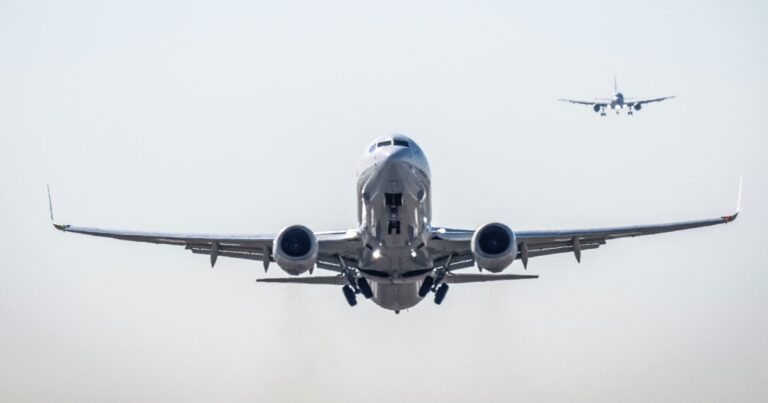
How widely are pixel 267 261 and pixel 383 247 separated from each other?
4557 millimetres

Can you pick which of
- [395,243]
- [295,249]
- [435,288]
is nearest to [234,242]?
[295,249]

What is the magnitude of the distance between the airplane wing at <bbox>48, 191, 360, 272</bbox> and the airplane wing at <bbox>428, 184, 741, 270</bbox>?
3123mm

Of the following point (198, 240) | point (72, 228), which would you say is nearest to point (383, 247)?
point (198, 240)

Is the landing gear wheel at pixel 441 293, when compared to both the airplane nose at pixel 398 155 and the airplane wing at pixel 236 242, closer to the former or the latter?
the airplane wing at pixel 236 242

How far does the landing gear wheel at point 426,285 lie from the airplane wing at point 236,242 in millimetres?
3110

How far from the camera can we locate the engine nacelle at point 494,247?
3831 centimetres

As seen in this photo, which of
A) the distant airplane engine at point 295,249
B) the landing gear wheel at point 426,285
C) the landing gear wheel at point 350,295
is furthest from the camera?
the landing gear wheel at point 350,295

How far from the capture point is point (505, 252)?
38312mm

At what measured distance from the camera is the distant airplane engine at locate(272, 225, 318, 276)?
3809cm

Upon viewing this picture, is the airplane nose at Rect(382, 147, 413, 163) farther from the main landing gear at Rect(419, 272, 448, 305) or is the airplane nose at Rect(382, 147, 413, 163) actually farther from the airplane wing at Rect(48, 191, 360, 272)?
the main landing gear at Rect(419, 272, 448, 305)

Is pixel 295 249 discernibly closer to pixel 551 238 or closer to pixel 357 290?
pixel 357 290

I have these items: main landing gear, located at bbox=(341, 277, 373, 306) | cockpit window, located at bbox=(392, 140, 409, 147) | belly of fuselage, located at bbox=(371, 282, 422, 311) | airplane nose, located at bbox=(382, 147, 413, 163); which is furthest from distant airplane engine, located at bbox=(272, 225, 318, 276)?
belly of fuselage, located at bbox=(371, 282, 422, 311)

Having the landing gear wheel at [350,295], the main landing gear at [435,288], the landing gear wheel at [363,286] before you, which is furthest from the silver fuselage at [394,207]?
the landing gear wheel at [350,295]

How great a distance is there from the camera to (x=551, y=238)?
4200 centimetres
